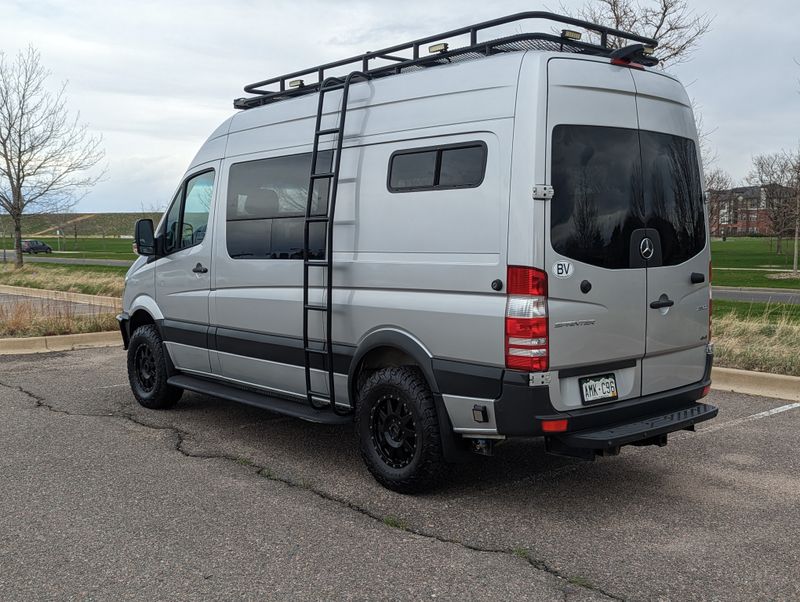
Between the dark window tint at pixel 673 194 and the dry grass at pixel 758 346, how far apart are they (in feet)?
11.9

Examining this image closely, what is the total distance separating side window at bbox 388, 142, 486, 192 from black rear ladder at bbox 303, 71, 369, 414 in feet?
1.76

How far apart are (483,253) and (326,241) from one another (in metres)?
1.42

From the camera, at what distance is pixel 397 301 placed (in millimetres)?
5051

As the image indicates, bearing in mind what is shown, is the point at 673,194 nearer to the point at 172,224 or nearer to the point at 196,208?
the point at 196,208

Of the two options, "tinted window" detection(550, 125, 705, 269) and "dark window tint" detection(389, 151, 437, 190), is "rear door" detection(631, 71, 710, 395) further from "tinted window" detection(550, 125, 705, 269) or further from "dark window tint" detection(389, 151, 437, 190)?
"dark window tint" detection(389, 151, 437, 190)

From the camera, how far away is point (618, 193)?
15.6ft

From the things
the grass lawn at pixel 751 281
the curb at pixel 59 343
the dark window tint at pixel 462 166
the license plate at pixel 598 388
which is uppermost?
the dark window tint at pixel 462 166

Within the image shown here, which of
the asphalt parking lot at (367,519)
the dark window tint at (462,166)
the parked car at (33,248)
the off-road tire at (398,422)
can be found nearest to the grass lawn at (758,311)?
the asphalt parking lot at (367,519)

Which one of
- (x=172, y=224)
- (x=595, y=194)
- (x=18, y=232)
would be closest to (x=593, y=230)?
(x=595, y=194)

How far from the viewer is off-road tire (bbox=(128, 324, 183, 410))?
7.46 meters

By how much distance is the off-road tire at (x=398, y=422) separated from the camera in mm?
4836

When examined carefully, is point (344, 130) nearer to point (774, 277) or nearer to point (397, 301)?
point (397, 301)

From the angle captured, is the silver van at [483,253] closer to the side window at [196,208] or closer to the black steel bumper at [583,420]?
the black steel bumper at [583,420]

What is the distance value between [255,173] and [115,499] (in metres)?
2.70
